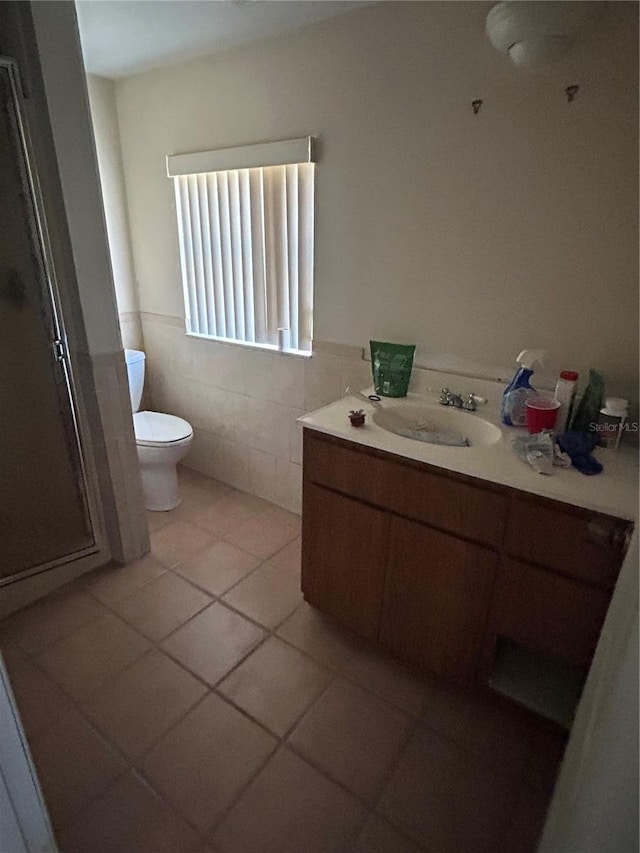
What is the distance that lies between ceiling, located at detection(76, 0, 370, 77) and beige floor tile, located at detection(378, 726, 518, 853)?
2.48 m

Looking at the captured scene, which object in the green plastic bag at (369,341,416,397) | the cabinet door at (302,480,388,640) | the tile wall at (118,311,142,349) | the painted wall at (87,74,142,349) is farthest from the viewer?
the tile wall at (118,311,142,349)

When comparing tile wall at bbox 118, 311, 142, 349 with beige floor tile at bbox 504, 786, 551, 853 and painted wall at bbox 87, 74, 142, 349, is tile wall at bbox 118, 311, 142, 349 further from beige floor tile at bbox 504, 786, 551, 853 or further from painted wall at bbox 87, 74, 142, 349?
beige floor tile at bbox 504, 786, 551, 853

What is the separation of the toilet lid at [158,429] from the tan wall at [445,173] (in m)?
0.62

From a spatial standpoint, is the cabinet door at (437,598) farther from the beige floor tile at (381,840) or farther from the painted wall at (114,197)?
the painted wall at (114,197)

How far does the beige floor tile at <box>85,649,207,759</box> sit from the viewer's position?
143cm

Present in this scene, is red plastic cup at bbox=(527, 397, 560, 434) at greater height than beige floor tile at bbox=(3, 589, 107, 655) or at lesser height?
greater

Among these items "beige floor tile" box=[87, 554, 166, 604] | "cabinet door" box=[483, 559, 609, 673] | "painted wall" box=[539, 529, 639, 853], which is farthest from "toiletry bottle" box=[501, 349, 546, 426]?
"beige floor tile" box=[87, 554, 166, 604]

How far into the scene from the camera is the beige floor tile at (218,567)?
2078 millimetres

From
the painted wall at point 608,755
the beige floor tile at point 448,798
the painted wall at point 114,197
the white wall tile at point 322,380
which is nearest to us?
the painted wall at point 608,755

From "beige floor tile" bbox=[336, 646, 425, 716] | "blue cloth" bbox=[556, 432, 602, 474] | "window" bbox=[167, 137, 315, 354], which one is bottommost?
"beige floor tile" bbox=[336, 646, 425, 716]

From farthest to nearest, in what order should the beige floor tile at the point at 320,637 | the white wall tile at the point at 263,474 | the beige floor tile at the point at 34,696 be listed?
the white wall tile at the point at 263,474 < the beige floor tile at the point at 320,637 < the beige floor tile at the point at 34,696

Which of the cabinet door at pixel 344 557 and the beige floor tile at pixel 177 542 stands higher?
the cabinet door at pixel 344 557

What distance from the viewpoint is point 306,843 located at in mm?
1185

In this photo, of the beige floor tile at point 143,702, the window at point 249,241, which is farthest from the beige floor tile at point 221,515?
the window at point 249,241
